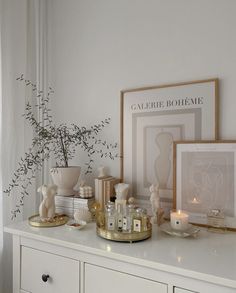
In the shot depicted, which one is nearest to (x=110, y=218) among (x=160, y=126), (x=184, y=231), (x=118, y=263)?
(x=118, y=263)

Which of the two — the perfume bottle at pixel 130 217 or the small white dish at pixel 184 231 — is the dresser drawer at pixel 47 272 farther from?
the small white dish at pixel 184 231

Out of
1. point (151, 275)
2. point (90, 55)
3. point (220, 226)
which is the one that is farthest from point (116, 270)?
point (90, 55)

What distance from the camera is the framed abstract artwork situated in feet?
3.92

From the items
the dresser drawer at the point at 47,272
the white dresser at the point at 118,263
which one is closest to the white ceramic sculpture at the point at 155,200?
the white dresser at the point at 118,263

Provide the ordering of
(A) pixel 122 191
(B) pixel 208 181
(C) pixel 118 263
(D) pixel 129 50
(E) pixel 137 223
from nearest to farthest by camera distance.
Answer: (C) pixel 118 263
(E) pixel 137 223
(B) pixel 208 181
(A) pixel 122 191
(D) pixel 129 50

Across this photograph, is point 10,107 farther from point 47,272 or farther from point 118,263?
point 118,263

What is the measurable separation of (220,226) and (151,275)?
0.43 m

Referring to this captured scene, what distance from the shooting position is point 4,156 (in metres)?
1.51

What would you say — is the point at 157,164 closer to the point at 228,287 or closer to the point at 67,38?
the point at 228,287

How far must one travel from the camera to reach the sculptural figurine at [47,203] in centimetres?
131

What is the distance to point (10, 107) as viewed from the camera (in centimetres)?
154

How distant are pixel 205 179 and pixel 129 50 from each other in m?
0.79

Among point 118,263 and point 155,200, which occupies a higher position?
point 155,200

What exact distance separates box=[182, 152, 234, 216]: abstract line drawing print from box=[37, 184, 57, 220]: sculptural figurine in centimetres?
63
